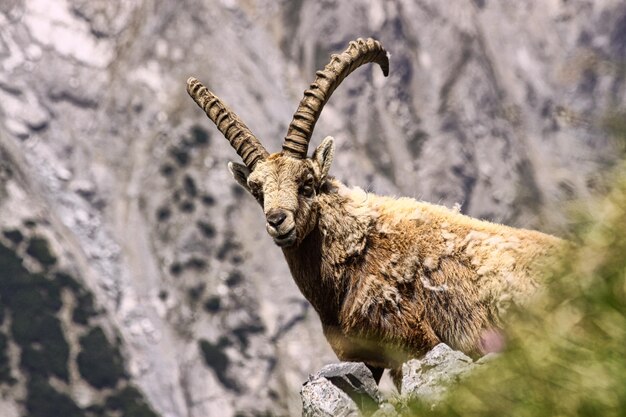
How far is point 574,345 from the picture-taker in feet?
22.8

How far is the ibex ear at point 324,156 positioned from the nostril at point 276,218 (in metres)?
1.94

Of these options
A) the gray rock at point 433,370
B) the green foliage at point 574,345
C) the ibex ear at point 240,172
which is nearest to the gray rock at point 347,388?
the gray rock at point 433,370

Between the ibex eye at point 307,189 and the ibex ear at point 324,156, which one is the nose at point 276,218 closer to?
the ibex eye at point 307,189

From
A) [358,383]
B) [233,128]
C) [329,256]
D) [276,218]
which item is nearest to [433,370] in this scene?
[358,383]

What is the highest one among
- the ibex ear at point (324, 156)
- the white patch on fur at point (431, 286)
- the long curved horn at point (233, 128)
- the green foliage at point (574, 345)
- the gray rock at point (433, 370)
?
the long curved horn at point (233, 128)

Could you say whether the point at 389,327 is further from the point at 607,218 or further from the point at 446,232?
the point at 607,218

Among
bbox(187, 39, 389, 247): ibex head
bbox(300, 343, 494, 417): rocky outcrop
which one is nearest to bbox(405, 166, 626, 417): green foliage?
bbox(300, 343, 494, 417): rocky outcrop

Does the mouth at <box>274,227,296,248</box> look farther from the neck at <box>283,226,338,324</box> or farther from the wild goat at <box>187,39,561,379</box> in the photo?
the neck at <box>283,226,338,324</box>

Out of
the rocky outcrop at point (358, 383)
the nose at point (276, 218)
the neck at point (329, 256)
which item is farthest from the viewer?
the neck at point (329, 256)

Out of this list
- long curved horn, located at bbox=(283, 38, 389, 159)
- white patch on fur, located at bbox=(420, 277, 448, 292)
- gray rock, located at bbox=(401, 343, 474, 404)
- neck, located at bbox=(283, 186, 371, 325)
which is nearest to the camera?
gray rock, located at bbox=(401, 343, 474, 404)

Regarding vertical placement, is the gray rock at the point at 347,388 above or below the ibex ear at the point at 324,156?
below

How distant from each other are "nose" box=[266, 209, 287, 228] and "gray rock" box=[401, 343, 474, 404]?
4692mm

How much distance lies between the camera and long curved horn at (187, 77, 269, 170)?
20297mm

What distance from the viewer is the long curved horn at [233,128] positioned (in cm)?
2030
